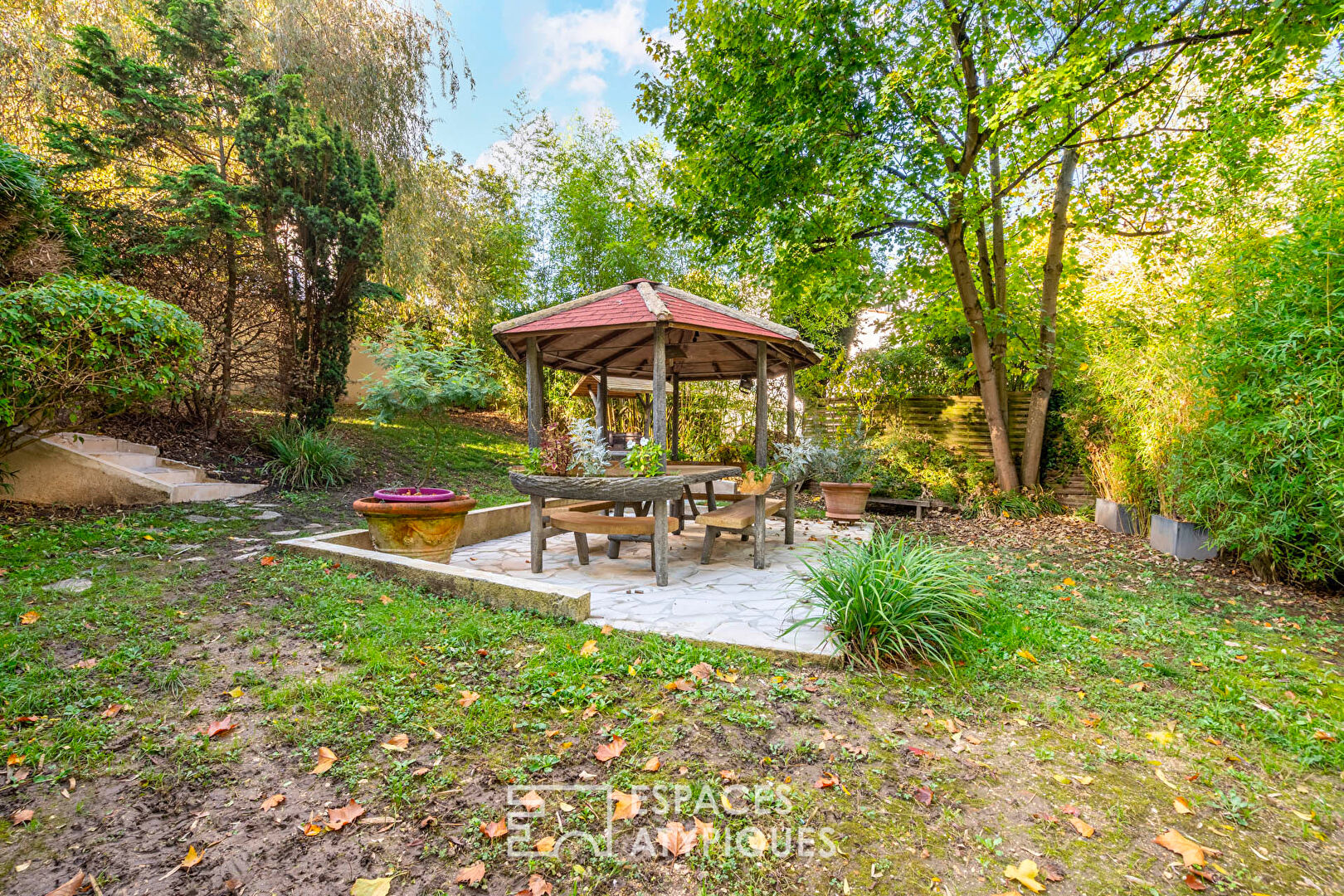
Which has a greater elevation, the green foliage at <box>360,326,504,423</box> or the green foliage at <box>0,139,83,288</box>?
the green foliage at <box>0,139,83,288</box>

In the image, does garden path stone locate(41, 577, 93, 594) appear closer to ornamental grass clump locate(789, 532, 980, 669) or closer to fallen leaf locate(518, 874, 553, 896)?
fallen leaf locate(518, 874, 553, 896)

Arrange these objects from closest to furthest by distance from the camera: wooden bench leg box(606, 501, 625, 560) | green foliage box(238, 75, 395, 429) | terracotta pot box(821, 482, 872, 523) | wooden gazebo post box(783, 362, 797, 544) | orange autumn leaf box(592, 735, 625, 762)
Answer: orange autumn leaf box(592, 735, 625, 762) → wooden bench leg box(606, 501, 625, 560) → wooden gazebo post box(783, 362, 797, 544) → green foliage box(238, 75, 395, 429) → terracotta pot box(821, 482, 872, 523)

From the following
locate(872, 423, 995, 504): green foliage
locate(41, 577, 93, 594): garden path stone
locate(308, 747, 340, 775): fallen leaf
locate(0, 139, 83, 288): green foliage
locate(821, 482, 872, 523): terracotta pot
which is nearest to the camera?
locate(308, 747, 340, 775): fallen leaf

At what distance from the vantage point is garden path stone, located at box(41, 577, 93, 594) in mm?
3139

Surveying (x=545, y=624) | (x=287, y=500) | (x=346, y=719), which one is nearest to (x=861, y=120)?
(x=545, y=624)

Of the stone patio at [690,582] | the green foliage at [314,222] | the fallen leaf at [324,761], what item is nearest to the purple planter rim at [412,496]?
the stone patio at [690,582]

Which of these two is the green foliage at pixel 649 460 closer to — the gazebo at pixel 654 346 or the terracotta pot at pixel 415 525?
the gazebo at pixel 654 346

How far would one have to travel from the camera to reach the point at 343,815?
5.43ft

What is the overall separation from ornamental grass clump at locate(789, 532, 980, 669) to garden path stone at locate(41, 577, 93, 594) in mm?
4120

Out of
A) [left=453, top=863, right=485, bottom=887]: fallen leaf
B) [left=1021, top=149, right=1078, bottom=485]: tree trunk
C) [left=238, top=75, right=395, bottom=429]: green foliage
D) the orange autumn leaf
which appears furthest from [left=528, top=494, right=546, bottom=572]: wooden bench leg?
[left=1021, top=149, right=1078, bottom=485]: tree trunk

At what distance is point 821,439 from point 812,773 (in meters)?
7.07

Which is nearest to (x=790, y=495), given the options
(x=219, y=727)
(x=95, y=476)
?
(x=219, y=727)

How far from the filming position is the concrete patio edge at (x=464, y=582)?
10.7ft

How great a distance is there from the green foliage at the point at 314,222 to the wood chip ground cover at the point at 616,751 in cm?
438
